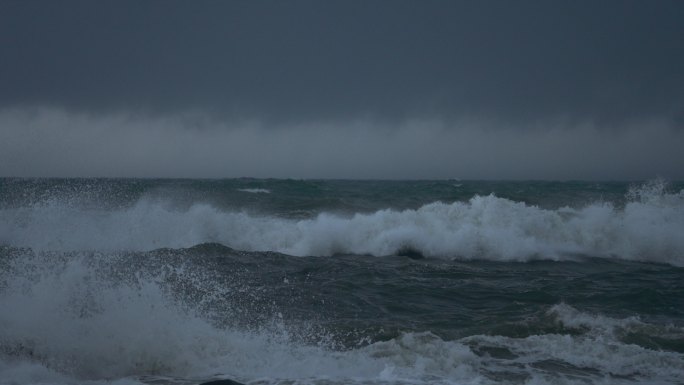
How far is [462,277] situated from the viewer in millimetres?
13547

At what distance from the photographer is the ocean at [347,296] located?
23.5ft

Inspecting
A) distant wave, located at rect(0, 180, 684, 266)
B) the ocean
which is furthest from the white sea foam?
distant wave, located at rect(0, 180, 684, 266)

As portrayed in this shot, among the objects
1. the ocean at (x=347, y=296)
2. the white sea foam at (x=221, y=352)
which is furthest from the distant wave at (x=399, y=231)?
the white sea foam at (x=221, y=352)

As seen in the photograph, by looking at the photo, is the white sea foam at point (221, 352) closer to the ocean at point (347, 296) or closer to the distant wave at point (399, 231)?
the ocean at point (347, 296)

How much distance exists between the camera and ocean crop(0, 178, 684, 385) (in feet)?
23.5

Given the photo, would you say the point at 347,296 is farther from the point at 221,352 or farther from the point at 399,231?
the point at 399,231

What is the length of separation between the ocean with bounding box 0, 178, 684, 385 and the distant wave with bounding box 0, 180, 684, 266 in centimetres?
7

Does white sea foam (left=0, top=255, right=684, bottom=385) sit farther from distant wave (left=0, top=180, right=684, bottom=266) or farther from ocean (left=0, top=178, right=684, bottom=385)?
distant wave (left=0, top=180, right=684, bottom=266)

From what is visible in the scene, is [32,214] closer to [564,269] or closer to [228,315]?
[228,315]

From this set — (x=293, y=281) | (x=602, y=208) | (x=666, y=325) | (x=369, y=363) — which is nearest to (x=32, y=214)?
(x=293, y=281)

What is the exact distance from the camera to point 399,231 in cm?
1814

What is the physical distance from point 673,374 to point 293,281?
7574 mm

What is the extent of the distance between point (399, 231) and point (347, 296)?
716cm

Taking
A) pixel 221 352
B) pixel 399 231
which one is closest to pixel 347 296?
pixel 221 352
